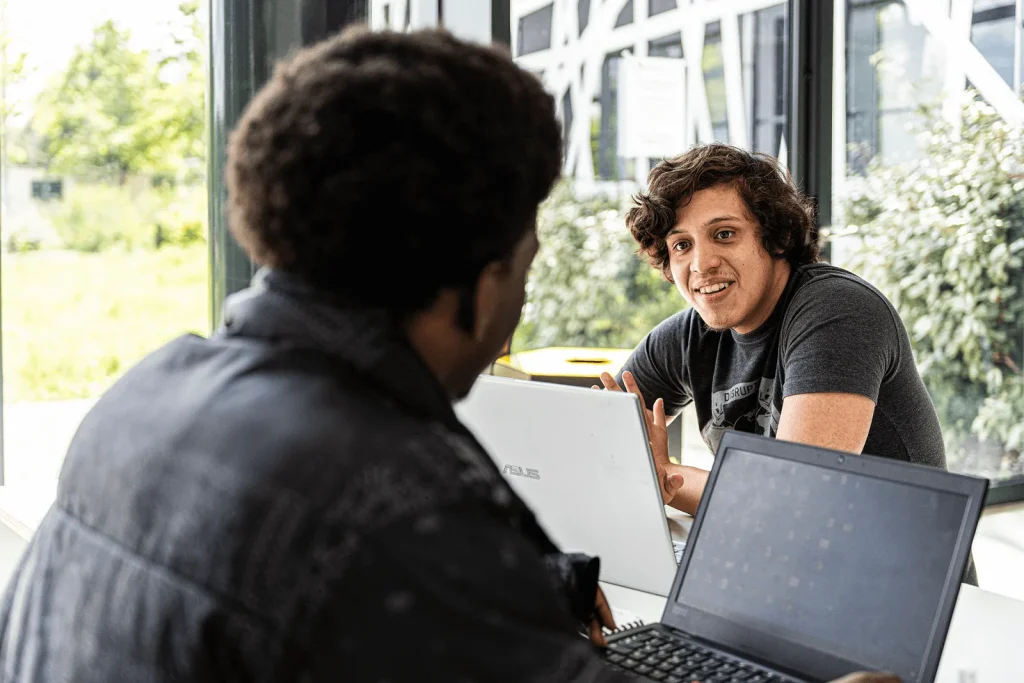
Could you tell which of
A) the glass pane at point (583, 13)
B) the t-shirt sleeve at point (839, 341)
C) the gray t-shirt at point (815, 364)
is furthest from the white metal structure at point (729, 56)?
the t-shirt sleeve at point (839, 341)

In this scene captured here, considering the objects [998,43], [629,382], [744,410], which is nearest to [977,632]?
[744,410]

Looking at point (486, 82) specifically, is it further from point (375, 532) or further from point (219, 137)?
point (219, 137)

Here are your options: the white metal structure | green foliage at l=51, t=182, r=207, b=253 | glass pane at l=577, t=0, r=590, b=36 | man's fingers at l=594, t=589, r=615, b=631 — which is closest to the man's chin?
man's fingers at l=594, t=589, r=615, b=631

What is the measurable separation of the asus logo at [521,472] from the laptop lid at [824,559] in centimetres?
34

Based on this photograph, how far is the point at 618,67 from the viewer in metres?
3.69

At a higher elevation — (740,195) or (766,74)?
(766,74)

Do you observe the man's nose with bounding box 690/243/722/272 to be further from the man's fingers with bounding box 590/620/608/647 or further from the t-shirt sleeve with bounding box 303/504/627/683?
the t-shirt sleeve with bounding box 303/504/627/683

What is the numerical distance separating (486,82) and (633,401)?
2.30 ft

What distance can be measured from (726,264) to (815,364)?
0.29 meters

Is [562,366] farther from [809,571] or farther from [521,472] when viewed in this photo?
[809,571]

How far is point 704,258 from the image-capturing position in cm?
206

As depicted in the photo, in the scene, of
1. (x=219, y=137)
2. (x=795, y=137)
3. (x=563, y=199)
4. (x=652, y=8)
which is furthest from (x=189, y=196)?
(x=795, y=137)

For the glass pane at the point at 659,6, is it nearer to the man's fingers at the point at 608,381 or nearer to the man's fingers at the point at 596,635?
the man's fingers at the point at 608,381

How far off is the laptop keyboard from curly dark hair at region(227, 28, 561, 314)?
57 centimetres
